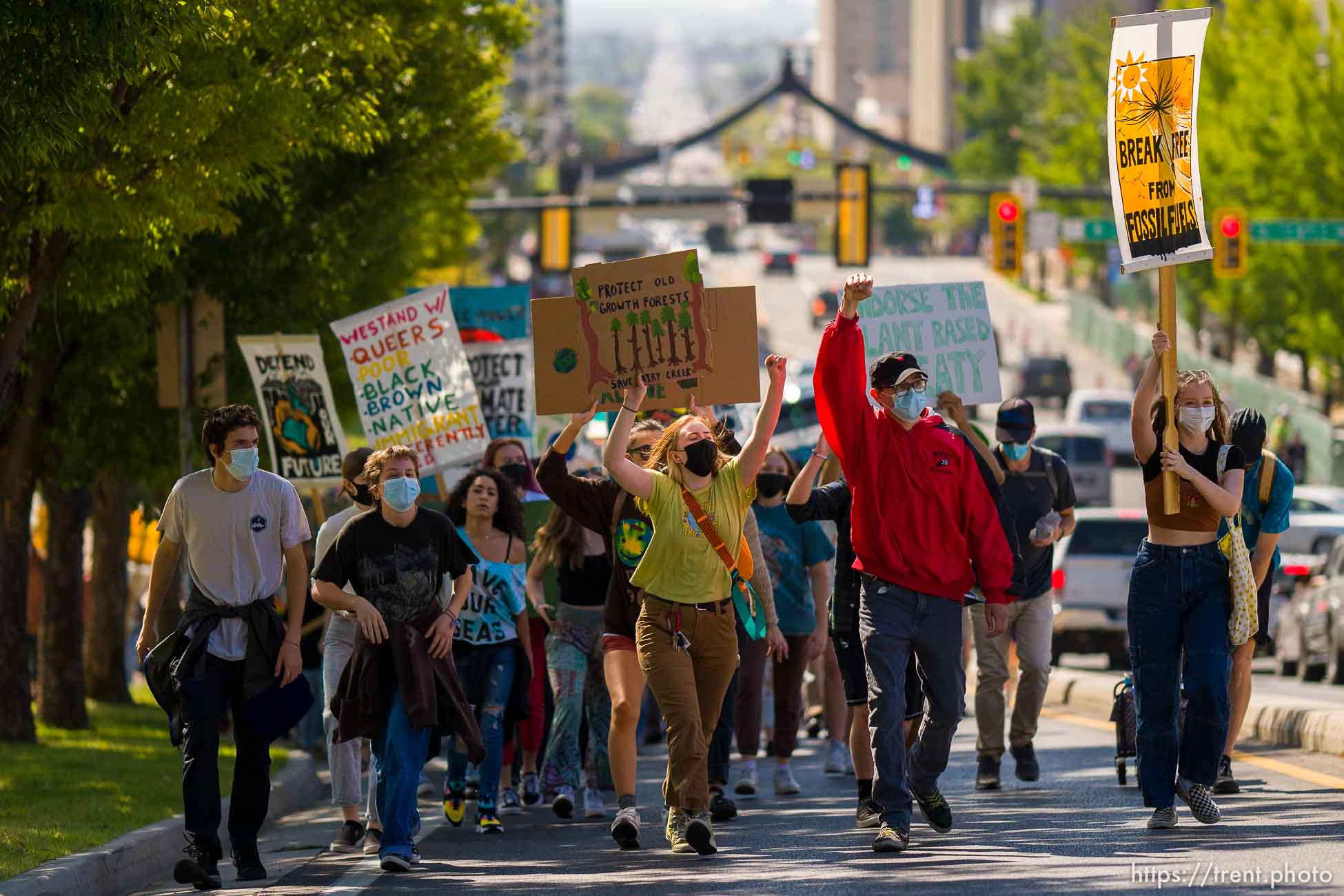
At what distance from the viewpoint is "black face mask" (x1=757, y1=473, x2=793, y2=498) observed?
1223 centimetres

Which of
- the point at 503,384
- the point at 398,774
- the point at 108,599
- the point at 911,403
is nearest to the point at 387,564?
the point at 398,774

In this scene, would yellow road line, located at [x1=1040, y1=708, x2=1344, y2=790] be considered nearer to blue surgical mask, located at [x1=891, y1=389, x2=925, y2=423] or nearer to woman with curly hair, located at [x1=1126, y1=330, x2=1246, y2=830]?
woman with curly hair, located at [x1=1126, y1=330, x2=1246, y2=830]

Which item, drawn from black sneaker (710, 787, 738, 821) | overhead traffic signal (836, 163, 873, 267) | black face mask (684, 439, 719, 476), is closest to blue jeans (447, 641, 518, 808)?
black sneaker (710, 787, 738, 821)

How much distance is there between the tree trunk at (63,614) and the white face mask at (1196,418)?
10383 millimetres

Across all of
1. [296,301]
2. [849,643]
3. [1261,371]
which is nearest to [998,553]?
[849,643]

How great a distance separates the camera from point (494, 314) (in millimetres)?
17359

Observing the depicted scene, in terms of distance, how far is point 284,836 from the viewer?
11945 millimetres

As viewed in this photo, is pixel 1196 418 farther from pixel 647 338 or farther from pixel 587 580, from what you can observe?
pixel 587 580

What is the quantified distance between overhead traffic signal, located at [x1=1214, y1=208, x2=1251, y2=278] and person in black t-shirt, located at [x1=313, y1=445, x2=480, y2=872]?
30.2 m

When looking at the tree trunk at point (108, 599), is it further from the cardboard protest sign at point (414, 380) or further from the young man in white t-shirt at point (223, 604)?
the young man in white t-shirt at point (223, 604)

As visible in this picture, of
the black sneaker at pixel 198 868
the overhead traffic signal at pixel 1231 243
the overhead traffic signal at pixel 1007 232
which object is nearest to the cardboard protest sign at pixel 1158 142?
the black sneaker at pixel 198 868

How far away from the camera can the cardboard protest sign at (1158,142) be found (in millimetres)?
9914

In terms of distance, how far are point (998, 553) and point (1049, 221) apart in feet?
154

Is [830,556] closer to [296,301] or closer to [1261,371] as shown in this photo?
[296,301]
